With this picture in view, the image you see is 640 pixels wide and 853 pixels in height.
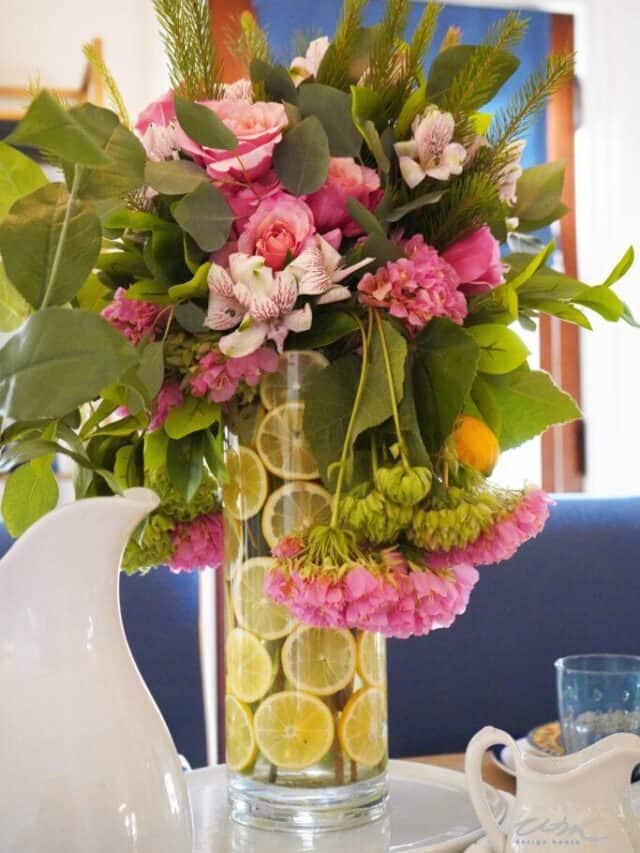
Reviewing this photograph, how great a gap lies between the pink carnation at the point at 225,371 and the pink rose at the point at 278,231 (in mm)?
58

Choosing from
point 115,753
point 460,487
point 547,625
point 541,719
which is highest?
point 460,487

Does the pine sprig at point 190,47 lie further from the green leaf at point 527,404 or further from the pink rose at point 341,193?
the green leaf at point 527,404

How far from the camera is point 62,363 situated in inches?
17.4

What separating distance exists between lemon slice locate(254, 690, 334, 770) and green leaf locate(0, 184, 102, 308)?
1.13 ft

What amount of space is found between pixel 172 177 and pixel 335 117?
11 cm

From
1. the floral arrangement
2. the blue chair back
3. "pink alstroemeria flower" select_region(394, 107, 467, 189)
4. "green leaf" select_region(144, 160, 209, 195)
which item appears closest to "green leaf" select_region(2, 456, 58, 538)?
the floral arrangement

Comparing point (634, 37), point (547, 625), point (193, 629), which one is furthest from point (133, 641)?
point (634, 37)

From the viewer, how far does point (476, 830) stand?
2.40 feet

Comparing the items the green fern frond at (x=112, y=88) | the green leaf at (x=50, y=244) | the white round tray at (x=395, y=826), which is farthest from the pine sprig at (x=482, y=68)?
the white round tray at (x=395, y=826)

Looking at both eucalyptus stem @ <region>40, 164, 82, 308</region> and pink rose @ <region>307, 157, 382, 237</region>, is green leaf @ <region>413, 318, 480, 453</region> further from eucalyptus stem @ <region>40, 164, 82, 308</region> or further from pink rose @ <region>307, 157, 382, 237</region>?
eucalyptus stem @ <region>40, 164, 82, 308</region>

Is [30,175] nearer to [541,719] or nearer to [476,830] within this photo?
[476,830]

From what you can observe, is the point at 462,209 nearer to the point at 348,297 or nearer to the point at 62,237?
the point at 348,297

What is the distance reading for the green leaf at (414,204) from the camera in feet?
2.34

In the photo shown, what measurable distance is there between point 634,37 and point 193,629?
6.12 ft
